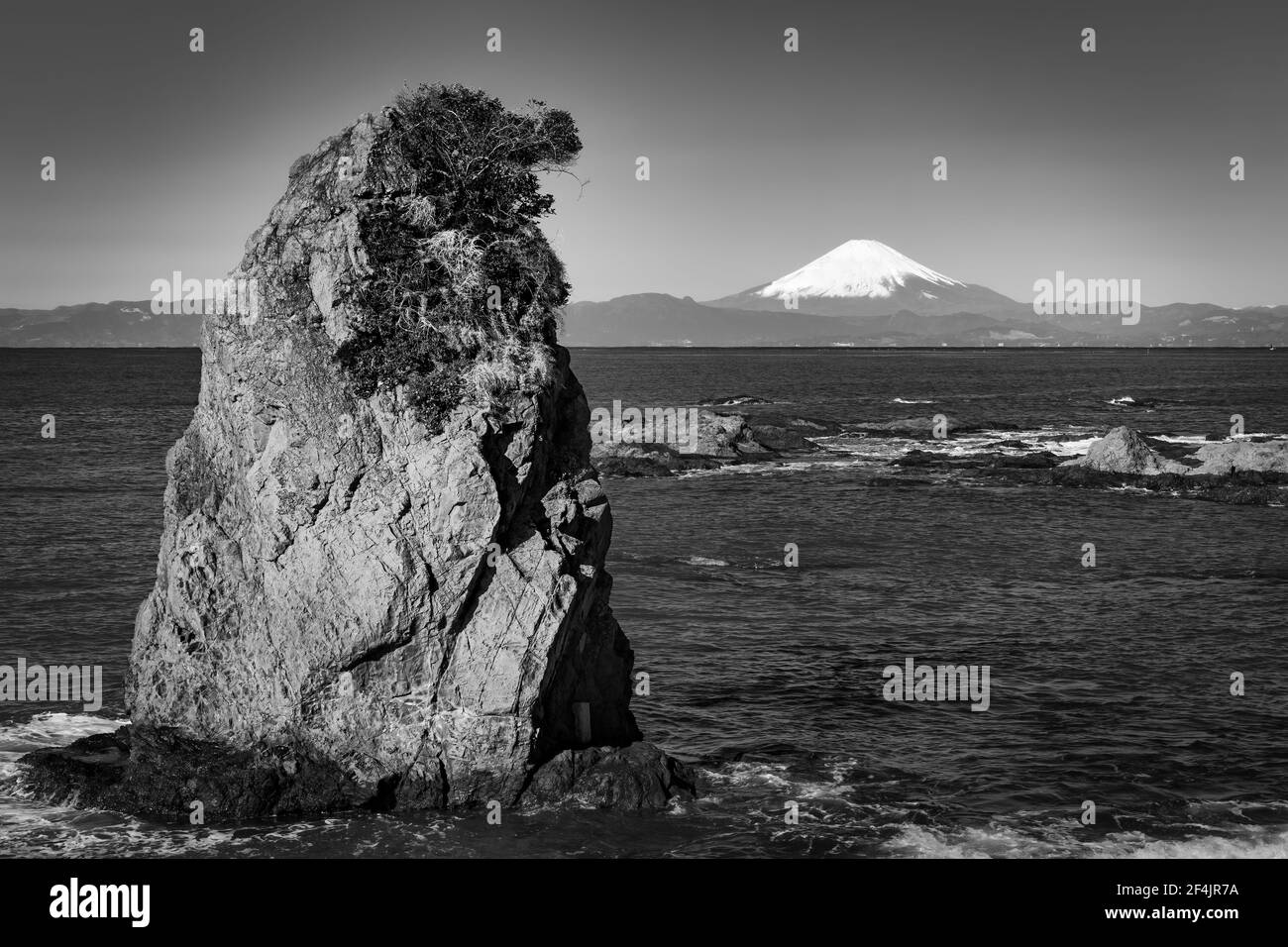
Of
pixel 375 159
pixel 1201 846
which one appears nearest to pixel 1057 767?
pixel 1201 846

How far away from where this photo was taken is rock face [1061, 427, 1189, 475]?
63.2 meters

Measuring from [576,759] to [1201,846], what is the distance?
11.2 metres

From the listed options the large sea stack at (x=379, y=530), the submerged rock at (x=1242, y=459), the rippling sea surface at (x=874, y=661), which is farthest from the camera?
the submerged rock at (x=1242, y=459)

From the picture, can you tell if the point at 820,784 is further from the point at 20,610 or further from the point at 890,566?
the point at 20,610

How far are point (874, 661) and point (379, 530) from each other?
1515 centimetres

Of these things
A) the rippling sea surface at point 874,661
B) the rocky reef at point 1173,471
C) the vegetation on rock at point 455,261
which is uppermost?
the vegetation on rock at point 455,261

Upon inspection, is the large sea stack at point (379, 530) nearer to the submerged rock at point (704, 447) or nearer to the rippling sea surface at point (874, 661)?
the rippling sea surface at point (874, 661)

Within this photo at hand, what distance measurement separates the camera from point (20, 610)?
3325 centimetres

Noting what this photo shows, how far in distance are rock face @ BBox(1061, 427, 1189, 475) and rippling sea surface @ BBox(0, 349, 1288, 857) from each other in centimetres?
549

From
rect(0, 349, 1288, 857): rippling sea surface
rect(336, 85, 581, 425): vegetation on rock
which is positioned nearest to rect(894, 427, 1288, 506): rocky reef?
rect(0, 349, 1288, 857): rippling sea surface

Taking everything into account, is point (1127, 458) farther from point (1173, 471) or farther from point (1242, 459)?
point (1242, 459)

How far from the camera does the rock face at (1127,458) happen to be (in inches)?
2489

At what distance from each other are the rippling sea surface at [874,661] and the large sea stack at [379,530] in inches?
40.2

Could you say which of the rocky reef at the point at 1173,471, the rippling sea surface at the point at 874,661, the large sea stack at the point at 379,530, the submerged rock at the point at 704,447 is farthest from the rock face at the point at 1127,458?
the large sea stack at the point at 379,530
